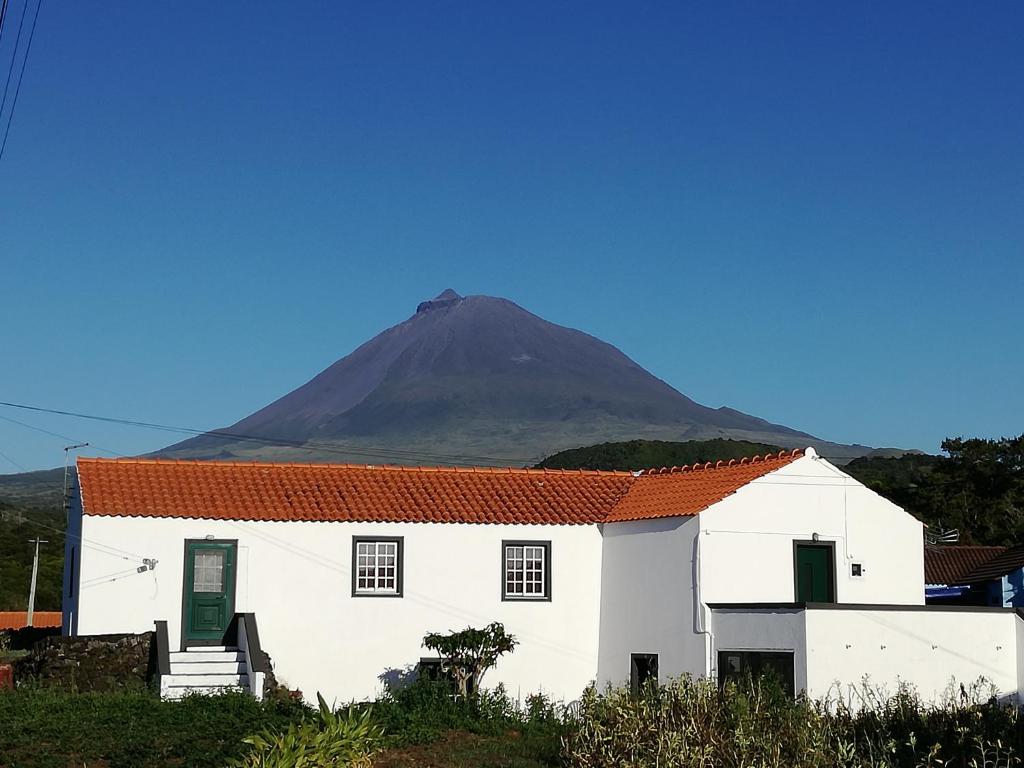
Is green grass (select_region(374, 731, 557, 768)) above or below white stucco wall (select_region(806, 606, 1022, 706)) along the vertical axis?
below

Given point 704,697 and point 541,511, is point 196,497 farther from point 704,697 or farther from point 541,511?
point 704,697

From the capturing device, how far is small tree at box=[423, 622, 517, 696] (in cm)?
2522

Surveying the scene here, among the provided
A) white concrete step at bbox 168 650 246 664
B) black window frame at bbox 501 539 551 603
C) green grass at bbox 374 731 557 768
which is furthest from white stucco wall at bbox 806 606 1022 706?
white concrete step at bbox 168 650 246 664

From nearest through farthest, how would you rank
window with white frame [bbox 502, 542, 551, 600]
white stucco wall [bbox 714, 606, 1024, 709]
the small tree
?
white stucco wall [bbox 714, 606, 1024, 709]
the small tree
window with white frame [bbox 502, 542, 551, 600]

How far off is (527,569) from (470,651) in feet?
10.8

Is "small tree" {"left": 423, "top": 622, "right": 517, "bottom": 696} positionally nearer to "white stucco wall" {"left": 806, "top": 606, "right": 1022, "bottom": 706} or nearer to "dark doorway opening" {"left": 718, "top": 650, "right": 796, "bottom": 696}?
"dark doorway opening" {"left": 718, "top": 650, "right": 796, "bottom": 696}

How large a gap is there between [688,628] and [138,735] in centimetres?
1090

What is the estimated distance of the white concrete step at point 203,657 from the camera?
2489cm

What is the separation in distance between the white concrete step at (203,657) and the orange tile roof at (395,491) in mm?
2789

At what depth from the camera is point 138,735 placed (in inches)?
730

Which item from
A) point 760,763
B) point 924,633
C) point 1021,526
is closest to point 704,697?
point 760,763

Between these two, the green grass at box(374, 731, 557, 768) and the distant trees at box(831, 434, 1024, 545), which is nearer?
the green grass at box(374, 731, 557, 768)

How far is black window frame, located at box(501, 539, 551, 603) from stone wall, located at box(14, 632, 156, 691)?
738 centimetres

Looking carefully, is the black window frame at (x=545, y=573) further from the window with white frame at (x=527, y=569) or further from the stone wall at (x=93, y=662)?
the stone wall at (x=93, y=662)
